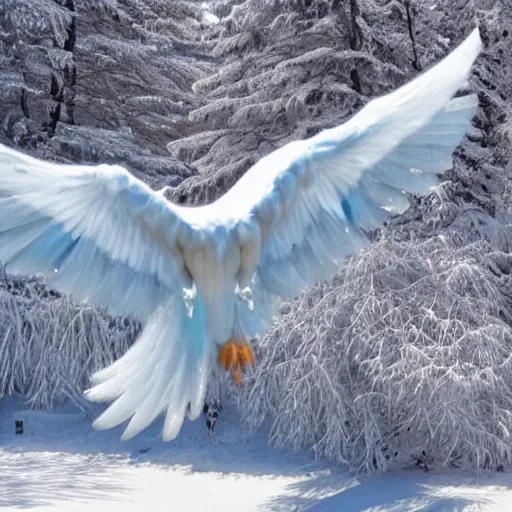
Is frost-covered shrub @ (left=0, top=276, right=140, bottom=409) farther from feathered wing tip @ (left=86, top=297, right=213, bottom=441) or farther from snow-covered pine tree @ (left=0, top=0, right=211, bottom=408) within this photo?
feathered wing tip @ (left=86, top=297, right=213, bottom=441)

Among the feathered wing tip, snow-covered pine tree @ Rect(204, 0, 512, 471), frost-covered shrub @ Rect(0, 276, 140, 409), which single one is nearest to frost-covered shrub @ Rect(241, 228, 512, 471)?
snow-covered pine tree @ Rect(204, 0, 512, 471)

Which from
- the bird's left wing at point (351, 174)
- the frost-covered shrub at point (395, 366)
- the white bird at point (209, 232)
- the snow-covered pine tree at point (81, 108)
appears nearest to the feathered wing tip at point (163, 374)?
the white bird at point (209, 232)

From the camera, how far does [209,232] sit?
1.70 meters

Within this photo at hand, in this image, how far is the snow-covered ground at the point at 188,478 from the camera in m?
5.31

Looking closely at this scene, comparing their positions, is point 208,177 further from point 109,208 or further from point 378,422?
point 109,208

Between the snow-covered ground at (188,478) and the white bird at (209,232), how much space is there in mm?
3513

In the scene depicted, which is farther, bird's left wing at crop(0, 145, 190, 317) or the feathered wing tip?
the feathered wing tip

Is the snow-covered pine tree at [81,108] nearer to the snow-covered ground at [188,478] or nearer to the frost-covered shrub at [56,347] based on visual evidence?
the frost-covered shrub at [56,347]

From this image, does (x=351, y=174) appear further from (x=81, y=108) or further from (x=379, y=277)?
(x=81, y=108)

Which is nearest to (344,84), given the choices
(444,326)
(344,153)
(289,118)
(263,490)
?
(289,118)

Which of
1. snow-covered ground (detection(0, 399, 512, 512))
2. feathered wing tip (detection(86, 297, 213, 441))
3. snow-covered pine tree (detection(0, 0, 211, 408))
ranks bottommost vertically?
snow-covered ground (detection(0, 399, 512, 512))

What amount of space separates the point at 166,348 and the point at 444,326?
383cm

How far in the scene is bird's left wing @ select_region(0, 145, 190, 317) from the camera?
1649 millimetres

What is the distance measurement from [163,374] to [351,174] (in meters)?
0.57
